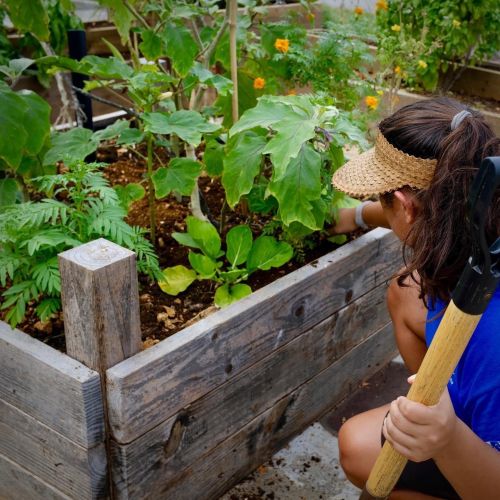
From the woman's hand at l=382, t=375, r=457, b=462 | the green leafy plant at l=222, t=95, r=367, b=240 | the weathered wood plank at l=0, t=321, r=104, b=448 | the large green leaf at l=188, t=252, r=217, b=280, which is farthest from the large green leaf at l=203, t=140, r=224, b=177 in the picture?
the woman's hand at l=382, t=375, r=457, b=462

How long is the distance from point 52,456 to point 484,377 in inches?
40.5

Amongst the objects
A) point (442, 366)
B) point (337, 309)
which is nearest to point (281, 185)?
point (337, 309)

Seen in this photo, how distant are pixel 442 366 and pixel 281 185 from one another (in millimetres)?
902

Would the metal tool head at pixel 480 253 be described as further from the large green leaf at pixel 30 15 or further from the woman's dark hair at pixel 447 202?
the large green leaf at pixel 30 15

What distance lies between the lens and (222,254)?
7.02 feet

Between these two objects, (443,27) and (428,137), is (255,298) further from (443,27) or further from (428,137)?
(443,27)

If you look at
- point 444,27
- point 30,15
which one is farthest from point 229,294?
point 444,27

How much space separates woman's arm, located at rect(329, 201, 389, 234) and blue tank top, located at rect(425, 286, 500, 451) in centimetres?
89

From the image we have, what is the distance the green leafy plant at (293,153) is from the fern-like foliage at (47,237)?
0.39m

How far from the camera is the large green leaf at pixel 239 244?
6.86 ft

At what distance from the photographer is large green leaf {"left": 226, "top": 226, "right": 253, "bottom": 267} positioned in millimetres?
2090

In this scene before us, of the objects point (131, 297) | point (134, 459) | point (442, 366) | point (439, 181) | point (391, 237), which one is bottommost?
point (134, 459)

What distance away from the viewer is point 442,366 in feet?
3.68

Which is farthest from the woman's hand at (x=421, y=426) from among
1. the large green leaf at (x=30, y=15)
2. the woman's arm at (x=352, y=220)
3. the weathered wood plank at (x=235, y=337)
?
the large green leaf at (x=30, y=15)
